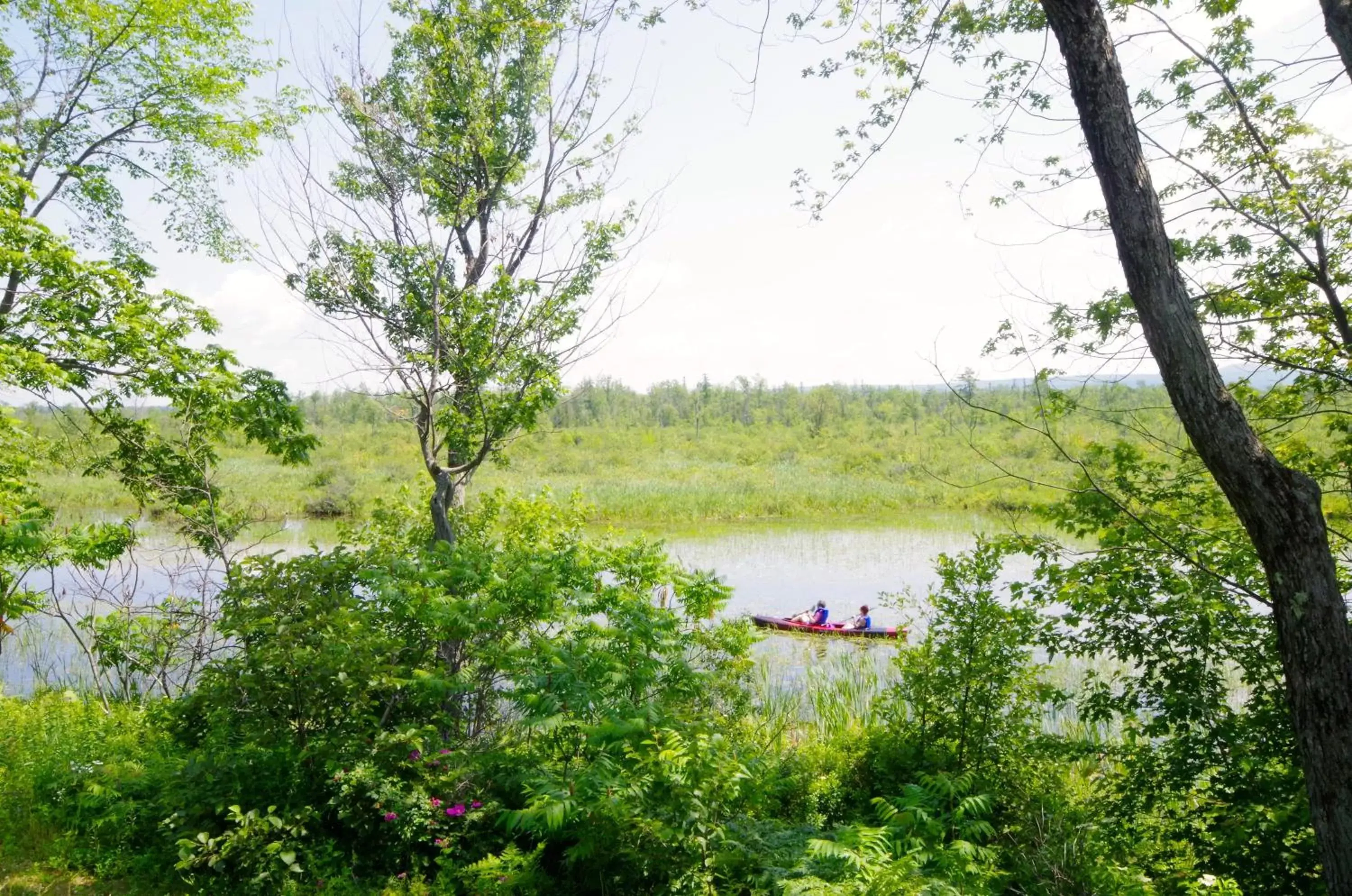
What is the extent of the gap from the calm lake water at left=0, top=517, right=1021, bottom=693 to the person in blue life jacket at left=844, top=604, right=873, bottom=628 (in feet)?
1.39

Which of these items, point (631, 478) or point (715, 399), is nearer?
point (631, 478)

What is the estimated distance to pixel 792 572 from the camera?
694 inches

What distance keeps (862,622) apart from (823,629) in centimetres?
65

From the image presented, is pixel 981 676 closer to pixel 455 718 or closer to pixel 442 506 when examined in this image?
pixel 455 718

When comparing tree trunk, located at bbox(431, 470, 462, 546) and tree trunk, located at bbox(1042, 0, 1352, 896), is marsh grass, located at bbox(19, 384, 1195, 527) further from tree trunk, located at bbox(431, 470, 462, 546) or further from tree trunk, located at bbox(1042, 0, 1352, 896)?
tree trunk, located at bbox(1042, 0, 1352, 896)

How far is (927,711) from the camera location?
16.7 ft

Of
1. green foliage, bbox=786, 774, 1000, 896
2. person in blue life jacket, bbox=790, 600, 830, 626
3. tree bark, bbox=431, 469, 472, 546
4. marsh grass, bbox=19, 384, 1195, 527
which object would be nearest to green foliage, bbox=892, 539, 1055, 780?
green foliage, bbox=786, 774, 1000, 896

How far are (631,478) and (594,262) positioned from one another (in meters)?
27.3

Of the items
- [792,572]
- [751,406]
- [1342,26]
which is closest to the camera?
[1342,26]

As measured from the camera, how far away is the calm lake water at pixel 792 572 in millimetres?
10344

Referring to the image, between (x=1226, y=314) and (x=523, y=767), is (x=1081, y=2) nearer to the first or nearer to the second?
(x=1226, y=314)

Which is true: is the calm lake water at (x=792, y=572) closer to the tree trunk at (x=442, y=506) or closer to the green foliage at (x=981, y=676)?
the green foliage at (x=981, y=676)

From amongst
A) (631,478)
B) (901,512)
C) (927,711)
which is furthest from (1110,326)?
(631,478)

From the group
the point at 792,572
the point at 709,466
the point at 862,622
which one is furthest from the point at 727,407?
the point at 862,622
